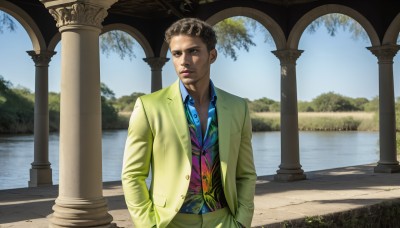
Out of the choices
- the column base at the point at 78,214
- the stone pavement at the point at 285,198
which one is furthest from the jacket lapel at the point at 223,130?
the stone pavement at the point at 285,198

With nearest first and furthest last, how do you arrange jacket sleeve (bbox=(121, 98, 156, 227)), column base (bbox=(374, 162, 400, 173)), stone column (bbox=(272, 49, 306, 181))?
jacket sleeve (bbox=(121, 98, 156, 227))
stone column (bbox=(272, 49, 306, 181))
column base (bbox=(374, 162, 400, 173))

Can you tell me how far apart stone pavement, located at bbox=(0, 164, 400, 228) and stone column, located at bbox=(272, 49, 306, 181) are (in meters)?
0.54

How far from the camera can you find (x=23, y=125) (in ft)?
186

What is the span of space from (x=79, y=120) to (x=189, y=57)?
377 centimetres

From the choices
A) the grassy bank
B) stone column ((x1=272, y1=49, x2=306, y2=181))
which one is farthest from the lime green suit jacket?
the grassy bank

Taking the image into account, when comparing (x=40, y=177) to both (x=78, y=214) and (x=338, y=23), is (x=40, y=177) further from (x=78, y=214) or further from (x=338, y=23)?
(x=338, y=23)

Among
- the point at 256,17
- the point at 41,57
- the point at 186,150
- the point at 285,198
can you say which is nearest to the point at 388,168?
the point at 256,17

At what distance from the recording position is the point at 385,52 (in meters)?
14.6

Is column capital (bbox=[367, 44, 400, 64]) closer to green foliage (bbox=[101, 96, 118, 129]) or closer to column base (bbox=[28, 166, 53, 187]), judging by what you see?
column base (bbox=[28, 166, 53, 187])

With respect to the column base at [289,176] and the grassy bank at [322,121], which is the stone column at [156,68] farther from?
the grassy bank at [322,121]

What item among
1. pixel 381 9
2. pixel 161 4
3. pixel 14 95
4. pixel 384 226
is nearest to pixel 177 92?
pixel 384 226

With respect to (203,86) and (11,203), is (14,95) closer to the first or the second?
(11,203)

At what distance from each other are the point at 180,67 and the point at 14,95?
57.1 m

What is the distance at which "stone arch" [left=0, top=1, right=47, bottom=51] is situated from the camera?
13.1 meters
